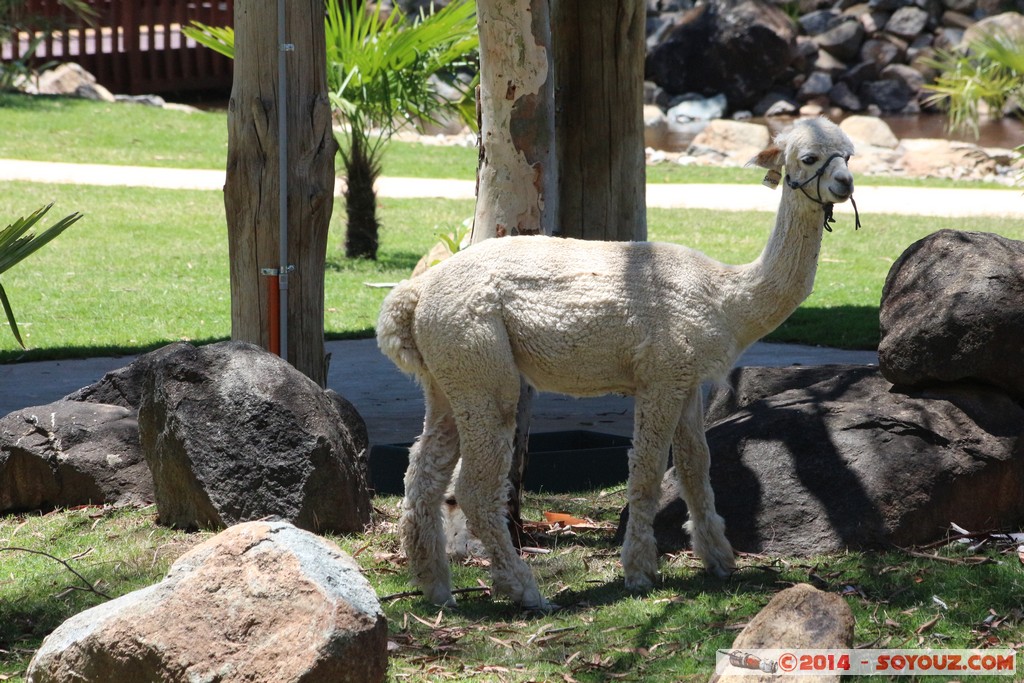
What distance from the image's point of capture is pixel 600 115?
8.03 m

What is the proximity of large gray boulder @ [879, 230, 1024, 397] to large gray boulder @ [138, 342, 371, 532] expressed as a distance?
9.08 ft

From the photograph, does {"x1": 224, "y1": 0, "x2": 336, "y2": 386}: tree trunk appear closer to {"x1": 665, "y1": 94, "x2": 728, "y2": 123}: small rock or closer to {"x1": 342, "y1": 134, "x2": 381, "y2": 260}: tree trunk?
{"x1": 342, "y1": 134, "x2": 381, "y2": 260}: tree trunk

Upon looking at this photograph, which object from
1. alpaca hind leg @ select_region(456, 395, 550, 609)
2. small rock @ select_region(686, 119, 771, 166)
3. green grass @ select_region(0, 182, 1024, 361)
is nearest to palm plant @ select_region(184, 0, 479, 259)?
green grass @ select_region(0, 182, 1024, 361)

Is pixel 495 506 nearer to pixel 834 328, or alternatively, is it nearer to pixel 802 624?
pixel 802 624

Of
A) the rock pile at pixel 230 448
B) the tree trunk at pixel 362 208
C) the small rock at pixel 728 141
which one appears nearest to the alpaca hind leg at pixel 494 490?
the rock pile at pixel 230 448

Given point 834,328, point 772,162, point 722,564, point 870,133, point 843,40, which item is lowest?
point 722,564

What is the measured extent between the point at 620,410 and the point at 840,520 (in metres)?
3.57

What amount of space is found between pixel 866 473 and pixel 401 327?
7.35ft

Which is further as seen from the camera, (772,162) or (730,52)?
(730,52)

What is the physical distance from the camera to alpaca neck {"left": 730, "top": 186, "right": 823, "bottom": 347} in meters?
5.15

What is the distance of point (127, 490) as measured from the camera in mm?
6840

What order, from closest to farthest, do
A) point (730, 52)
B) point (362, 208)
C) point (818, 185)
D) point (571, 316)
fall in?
point (818, 185) < point (571, 316) < point (362, 208) < point (730, 52)

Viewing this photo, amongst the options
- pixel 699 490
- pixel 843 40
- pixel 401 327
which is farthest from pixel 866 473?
pixel 843 40

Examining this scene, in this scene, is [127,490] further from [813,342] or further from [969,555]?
[813,342]
